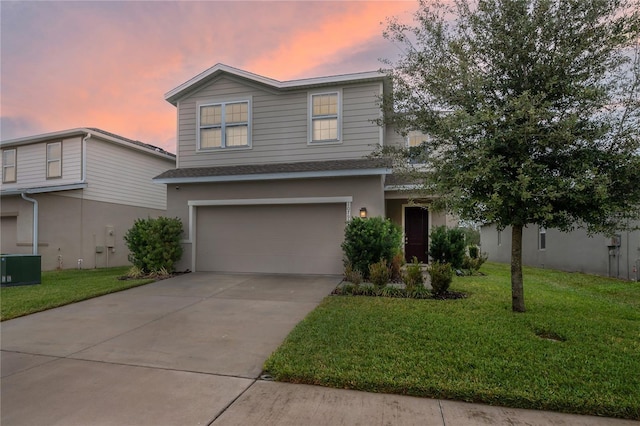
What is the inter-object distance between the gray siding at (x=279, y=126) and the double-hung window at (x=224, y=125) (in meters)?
0.23

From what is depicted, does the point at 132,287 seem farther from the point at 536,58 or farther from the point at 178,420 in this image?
the point at 536,58

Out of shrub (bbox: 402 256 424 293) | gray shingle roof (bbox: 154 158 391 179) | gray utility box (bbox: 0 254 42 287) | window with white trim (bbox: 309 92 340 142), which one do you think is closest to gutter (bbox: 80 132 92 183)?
gray shingle roof (bbox: 154 158 391 179)

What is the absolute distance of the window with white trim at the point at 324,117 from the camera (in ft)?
34.6

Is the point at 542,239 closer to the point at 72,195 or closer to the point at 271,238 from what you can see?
the point at 271,238

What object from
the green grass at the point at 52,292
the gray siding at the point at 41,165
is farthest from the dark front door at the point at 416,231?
the gray siding at the point at 41,165

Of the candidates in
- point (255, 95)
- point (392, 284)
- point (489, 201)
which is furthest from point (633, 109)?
point (255, 95)

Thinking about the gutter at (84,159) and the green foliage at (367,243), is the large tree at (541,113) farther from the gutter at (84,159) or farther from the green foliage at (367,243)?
the gutter at (84,159)

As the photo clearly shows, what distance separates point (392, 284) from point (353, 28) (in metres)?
7.26

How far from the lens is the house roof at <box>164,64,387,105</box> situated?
400 inches

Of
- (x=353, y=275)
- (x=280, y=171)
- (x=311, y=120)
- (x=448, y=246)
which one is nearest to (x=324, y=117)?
(x=311, y=120)

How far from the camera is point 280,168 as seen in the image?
33.4 ft

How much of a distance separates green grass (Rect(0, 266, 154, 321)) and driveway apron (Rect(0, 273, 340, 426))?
364mm

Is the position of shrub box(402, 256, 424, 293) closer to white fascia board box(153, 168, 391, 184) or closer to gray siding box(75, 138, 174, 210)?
white fascia board box(153, 168, 391, 184)

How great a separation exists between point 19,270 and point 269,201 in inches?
270
